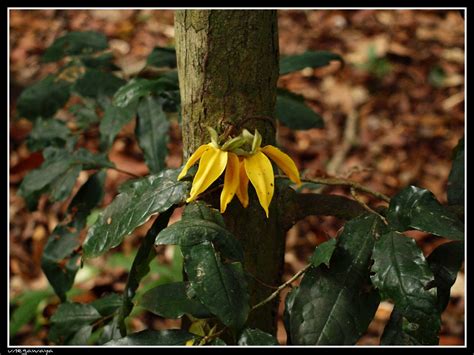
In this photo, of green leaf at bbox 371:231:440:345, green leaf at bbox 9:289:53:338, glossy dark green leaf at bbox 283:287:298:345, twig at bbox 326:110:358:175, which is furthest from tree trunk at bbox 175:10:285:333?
twig at bbox 326:110:358:175

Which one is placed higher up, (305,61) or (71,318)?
(305,61)

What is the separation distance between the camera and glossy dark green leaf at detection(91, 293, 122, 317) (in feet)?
4.14

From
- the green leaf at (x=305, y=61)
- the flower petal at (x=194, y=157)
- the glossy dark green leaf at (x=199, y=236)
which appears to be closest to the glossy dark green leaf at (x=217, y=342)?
the glossy dark green leaf at (x=199, y=236)

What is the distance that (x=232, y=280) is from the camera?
86 cm

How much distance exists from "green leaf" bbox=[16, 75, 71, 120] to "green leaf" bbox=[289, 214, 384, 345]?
735 millimetres

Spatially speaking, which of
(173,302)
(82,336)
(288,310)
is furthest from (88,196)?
(288,310)

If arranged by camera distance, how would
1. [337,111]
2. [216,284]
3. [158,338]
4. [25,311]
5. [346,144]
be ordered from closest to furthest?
1. [216,284]
2. [158,338]
3. [25,311]
4. [346,144]
5. [337,111]

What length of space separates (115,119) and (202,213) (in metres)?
0.40

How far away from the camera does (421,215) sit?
2.98 ft

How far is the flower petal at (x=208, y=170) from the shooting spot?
0.88 m

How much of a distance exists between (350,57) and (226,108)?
211 cm

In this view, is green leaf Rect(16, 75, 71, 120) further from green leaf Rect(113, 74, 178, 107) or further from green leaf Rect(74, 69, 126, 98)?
green leaf Rect(113, 74, 178, 107)

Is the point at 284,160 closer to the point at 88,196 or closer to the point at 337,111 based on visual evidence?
the point at 88,196

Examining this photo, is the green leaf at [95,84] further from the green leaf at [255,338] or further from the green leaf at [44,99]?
the green leaf at [255,338]
